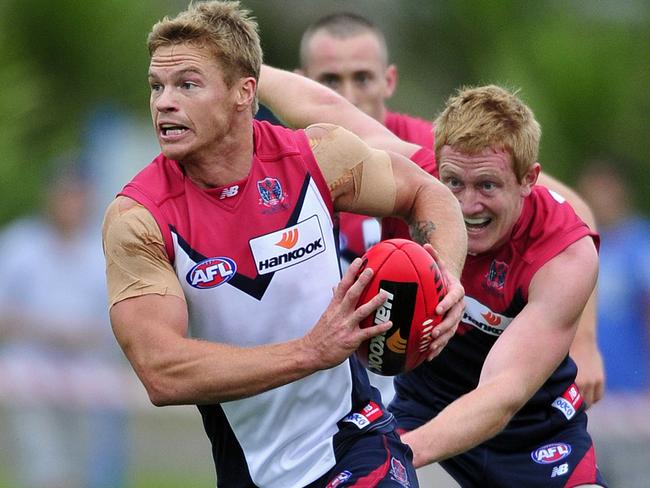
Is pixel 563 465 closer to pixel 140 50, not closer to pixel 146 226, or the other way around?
pixel 146 226

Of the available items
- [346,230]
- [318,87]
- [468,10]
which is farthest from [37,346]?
[468,10]

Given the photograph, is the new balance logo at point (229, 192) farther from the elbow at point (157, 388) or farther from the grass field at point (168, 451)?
the grass field at point (168, 451)

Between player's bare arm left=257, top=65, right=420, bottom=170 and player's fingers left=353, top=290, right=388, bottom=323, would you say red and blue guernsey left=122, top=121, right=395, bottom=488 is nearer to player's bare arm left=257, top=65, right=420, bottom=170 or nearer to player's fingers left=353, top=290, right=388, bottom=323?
player's fingers left=353, top=290, right=388, bottom=323

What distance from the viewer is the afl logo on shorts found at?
693cm

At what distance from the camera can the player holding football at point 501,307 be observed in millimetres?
6211

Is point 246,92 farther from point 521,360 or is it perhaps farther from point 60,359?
point 60,359

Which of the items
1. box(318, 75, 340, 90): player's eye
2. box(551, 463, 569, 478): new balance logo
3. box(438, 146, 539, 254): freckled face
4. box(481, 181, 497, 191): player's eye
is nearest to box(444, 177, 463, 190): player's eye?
box(438, 146, 539, 254): freckled face

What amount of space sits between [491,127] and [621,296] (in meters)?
6.07

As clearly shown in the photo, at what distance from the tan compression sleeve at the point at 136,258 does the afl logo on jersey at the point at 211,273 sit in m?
0.11

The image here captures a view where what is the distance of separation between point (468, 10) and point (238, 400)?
16.0 m

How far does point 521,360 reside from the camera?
6238mm

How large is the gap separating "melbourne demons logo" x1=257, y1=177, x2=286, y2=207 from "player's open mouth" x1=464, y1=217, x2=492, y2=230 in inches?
45.6

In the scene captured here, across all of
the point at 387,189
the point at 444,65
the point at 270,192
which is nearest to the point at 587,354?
the point at 387,189

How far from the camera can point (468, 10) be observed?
2095cm
